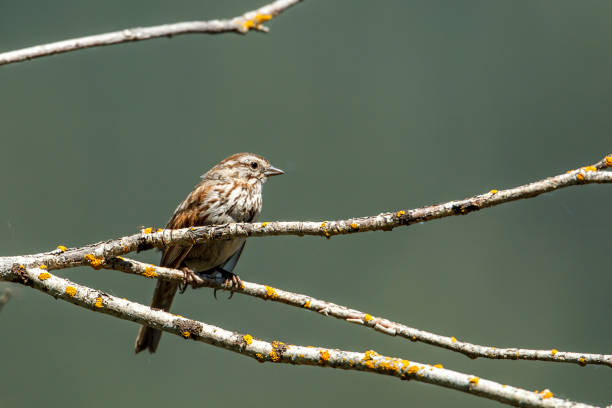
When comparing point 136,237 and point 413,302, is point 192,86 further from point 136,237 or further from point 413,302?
point 136,237

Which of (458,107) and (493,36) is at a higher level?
(493,36)

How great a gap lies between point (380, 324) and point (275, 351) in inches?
26.9

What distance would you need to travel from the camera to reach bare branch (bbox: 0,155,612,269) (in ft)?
11.4

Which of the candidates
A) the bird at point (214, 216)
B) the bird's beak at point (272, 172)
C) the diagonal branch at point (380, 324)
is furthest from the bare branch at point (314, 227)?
the bird's beak at point (272, 172)

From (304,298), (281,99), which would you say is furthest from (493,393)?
(281,99)

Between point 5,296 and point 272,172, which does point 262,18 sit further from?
point 272,172

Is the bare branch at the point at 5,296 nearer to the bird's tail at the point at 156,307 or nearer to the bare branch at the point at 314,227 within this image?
the bare branch at the point at 314,227

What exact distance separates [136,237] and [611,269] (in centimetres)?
2948

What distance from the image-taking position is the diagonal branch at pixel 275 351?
294cm

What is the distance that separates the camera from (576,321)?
95.1ft

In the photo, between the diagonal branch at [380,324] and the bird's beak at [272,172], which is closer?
the diagonal branch at [380,324]

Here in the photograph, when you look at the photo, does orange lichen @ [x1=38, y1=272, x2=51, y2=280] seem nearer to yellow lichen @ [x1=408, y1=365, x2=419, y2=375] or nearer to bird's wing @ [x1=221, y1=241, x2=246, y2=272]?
yellow lichen @ [x1=408, y1=365, x2=419, y2=375]

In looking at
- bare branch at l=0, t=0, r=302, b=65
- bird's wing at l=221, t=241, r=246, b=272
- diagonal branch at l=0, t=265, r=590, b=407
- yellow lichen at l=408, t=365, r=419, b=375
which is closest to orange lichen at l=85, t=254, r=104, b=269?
diagonal branch at l=0, t=265, r=590, b=407

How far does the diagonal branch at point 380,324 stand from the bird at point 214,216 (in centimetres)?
153
